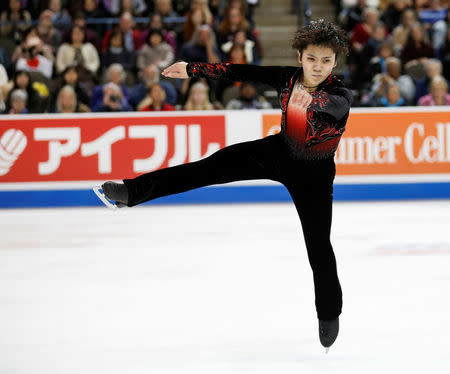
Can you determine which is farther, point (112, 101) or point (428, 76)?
point (428, 76)

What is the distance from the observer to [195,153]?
8.25 m

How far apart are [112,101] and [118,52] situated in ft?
4.46

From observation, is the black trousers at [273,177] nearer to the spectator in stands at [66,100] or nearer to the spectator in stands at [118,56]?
the spectator in stands at [66,100]

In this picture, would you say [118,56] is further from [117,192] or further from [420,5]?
[117,192]

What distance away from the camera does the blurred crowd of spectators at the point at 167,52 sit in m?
8.96

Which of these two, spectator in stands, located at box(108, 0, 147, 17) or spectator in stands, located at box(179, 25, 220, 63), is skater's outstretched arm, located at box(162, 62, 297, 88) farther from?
spectator in stands, located at box(108, 0, 147, 17)

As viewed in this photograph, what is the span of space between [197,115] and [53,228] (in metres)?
2.19

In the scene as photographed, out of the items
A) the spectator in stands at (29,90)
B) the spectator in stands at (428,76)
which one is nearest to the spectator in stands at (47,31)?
the spectator in stands at (29,90)

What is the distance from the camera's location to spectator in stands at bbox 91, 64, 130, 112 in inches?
354

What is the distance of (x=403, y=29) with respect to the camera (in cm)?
1055

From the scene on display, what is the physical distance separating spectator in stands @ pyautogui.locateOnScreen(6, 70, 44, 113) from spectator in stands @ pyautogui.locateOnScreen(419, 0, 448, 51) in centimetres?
508

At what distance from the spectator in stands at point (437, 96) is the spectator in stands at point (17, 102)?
4.37 meters

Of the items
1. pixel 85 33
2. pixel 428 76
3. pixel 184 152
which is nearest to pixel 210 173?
pixel 184 152

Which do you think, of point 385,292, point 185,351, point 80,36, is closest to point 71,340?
point 185,351
